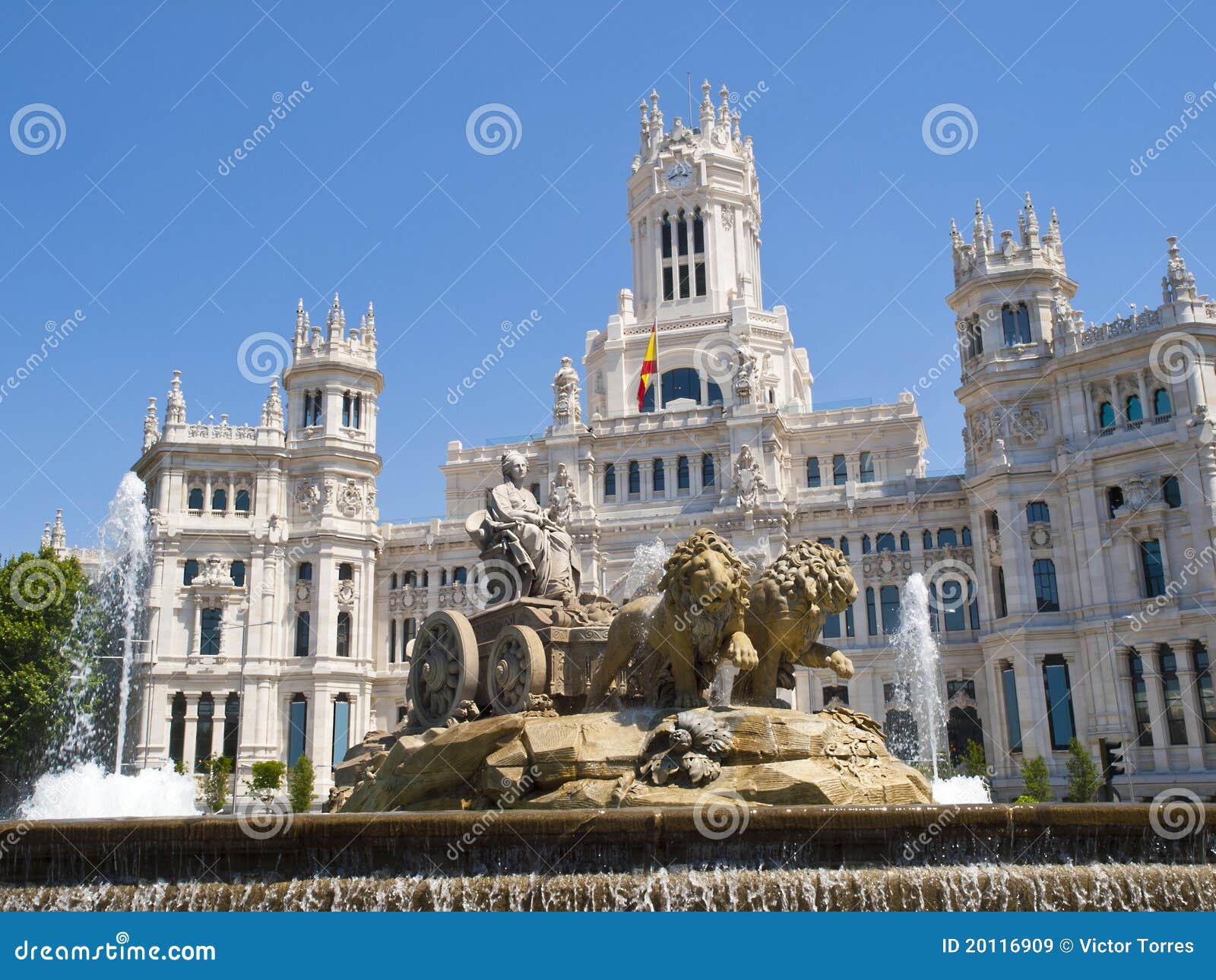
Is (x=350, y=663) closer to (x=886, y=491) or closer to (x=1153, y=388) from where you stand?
(x=886, y=491)

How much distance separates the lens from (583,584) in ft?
194

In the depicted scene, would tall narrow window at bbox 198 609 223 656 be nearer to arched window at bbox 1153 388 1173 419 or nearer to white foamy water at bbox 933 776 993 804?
white foamy water at bbox 933 776 993 804

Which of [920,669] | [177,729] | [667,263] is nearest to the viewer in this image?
[920,669]

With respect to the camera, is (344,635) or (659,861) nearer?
(659,861)

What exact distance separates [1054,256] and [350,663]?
41649 millimetres

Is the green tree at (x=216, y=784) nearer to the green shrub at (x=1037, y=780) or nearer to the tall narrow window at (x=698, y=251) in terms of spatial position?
the green shrub at (x=1037, y=780)

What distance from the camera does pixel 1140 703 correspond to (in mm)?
47719

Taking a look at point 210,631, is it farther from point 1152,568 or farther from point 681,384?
point 1152,568

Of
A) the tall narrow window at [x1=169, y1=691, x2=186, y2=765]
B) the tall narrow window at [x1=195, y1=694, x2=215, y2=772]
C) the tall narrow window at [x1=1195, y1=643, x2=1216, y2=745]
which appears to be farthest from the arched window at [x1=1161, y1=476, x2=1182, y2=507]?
the tall narrow window at [x1=169, y1=691, x2=186, y2=765]

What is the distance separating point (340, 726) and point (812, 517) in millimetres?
26932

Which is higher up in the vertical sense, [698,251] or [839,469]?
[698,251]

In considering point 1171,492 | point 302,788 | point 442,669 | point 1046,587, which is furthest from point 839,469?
point 442,669

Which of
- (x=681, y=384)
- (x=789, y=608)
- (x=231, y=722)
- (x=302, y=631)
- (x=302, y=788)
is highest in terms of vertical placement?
(x=681, y=384)

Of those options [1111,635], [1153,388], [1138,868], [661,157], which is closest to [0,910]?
[1138,868]
